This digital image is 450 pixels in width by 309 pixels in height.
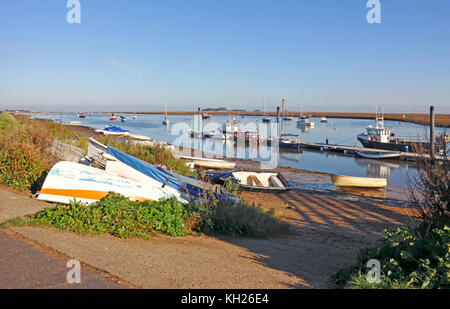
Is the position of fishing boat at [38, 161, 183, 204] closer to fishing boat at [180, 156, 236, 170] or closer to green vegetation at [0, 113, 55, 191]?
green vegetation at [0, 113, 55, 191]

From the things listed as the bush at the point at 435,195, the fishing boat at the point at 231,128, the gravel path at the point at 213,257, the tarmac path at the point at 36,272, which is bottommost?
the gravel path at the point at 213,257

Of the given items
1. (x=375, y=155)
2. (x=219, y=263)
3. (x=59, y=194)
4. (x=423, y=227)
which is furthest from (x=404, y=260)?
(x=375, y=155)

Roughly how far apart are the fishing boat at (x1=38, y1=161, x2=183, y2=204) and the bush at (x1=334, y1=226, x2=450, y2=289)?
5.76 metres

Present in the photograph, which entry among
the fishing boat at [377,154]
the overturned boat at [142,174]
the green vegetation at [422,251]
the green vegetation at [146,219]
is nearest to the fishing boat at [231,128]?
the fishing boat at [377,154]

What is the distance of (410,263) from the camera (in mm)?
5527

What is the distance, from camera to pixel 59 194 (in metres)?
9.05

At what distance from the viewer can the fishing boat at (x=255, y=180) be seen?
19.1 meters

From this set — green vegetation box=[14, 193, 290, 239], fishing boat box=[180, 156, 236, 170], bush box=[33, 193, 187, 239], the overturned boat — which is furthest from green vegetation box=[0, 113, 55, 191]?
fishing boat box=[180, 156, 236, 170]

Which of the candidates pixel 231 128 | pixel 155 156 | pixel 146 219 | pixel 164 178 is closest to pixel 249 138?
pixel 231 128

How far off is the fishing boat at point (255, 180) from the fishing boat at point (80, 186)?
9401 millimetres

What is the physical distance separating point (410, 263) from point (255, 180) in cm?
1569

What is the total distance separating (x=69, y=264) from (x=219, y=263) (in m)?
2.30

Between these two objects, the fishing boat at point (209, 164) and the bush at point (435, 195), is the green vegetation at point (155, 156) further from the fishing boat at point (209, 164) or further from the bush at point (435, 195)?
the bush at point (435, 195)
